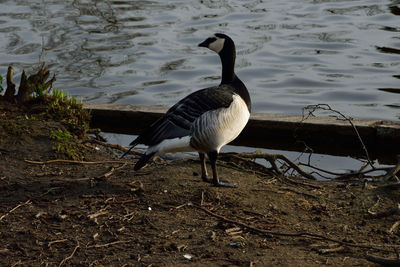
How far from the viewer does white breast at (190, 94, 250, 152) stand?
20.3ft

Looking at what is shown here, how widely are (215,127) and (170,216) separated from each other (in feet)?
3.48

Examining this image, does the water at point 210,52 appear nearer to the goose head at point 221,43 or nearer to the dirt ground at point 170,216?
the goose head at point 221,43

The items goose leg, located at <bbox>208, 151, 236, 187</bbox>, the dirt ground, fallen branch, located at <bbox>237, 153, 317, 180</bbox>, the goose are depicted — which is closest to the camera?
the dirt ground

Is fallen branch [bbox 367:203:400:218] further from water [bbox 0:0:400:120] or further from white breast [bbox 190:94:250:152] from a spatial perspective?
water [bbox 0:0:400:120]

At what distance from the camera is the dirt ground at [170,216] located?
4.84m

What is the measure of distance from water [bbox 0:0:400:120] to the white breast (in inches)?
150

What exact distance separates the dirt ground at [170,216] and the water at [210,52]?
3.70 meters

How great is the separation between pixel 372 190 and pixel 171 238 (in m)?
2.29

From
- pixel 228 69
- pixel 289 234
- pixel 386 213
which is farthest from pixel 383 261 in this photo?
pixel 228 69

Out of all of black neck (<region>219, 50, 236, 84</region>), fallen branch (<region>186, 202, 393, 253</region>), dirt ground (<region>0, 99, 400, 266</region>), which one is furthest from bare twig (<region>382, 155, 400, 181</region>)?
fallen branch (<region>186, 202, 393, 253</region>)

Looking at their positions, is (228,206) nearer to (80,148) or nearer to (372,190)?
(372,190)

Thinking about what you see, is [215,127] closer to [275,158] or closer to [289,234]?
[275,158]

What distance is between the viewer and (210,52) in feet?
44.9

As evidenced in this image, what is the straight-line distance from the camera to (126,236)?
514 cm
